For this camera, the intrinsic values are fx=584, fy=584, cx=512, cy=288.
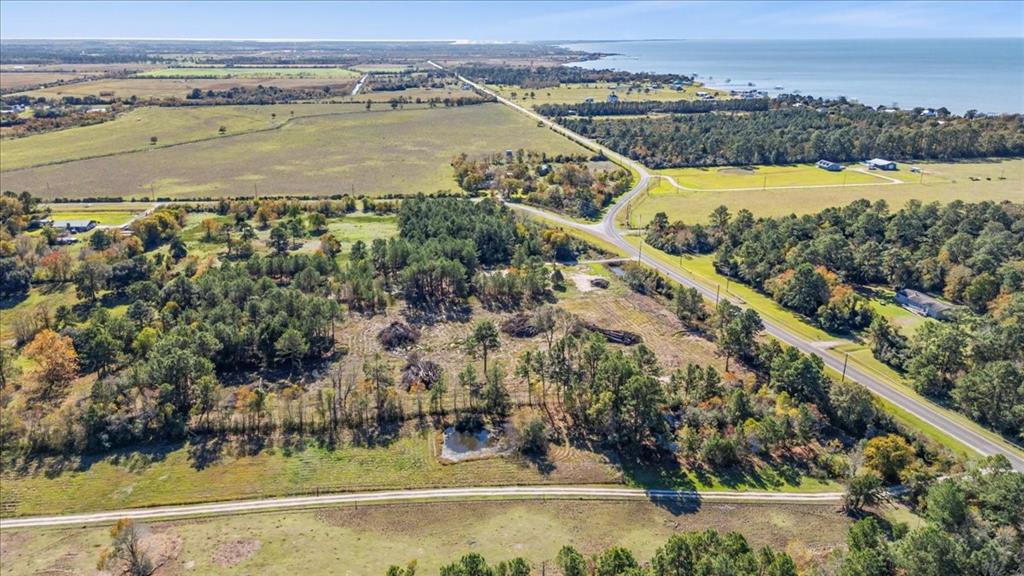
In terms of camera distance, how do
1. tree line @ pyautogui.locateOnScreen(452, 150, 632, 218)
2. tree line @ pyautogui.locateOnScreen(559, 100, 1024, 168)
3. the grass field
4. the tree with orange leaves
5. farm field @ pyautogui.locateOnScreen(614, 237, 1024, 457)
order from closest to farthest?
1. farm field @ pyautogui.locateOnScreen(614, 237, 1024, 457)
2. the tree with orange leaves
3. tree line @ pyautogui.locateOnScreen(452, 150, 632, 218)
4. the grass field
5. tree line @ pyautogui.locateOnScreen(559, 100, 1024, 168)

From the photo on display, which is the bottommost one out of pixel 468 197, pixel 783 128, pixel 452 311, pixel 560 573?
pixel 560 573

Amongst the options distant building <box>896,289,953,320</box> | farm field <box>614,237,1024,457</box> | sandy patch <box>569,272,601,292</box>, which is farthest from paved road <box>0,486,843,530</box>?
sandy patch <box>569,272,601,292</box>

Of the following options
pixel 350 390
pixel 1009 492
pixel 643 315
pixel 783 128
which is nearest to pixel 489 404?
pixel 350 390

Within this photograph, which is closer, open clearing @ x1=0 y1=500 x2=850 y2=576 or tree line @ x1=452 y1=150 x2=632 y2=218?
open clearing @ x1=0 y1=500 x2=850 y2=576

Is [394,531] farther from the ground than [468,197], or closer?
closer

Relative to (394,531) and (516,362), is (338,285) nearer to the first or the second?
(516,362)

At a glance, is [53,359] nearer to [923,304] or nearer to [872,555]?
[872,555]

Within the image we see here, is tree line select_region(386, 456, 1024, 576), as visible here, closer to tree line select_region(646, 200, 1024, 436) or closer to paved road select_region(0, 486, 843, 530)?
paved road select_region(0, 486, 843, 530)
